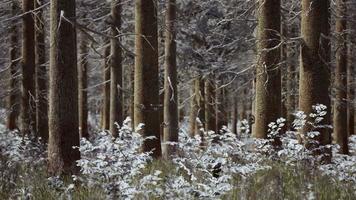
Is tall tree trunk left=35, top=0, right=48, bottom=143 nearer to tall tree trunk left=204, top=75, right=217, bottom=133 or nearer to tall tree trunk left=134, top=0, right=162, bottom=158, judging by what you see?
tall tree trunk left=134, top=0, right=162, bottom=158

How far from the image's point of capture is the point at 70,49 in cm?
768

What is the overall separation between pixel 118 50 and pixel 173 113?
3055 millimetres

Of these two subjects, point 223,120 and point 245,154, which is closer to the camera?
point 245,154

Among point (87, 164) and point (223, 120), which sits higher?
point (223, 120)

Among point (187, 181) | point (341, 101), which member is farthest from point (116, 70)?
point (187, 181)

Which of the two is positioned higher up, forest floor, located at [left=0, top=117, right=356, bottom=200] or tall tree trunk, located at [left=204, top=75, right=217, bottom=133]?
tall tree trunk, located at [left=204, top=75, right=217, bottom=133]

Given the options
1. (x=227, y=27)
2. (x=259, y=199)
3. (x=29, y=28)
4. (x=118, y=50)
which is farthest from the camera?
(x=227, y=27)

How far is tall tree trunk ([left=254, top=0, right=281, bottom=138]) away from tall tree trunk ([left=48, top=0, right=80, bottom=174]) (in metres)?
4.27

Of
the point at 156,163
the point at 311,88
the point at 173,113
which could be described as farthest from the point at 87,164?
the point at 173,113

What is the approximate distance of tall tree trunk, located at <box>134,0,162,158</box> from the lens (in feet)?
34.9

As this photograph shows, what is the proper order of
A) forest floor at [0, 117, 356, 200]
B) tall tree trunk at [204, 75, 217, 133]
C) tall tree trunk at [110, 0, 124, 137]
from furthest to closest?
tall tree trunk at [204, 75, 217, 133]
tall tree trunk at [110, 0, 124, 137]
forest floor at [0, 117, 356, 200]

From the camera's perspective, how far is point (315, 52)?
8.75 meters

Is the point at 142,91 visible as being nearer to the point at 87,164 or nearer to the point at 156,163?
the point at 156,163

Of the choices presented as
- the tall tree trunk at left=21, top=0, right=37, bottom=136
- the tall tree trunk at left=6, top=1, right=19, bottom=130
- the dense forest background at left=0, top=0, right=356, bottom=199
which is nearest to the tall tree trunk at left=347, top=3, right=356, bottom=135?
the dense forest background at left=0, top=0, right=356, bottom=199
